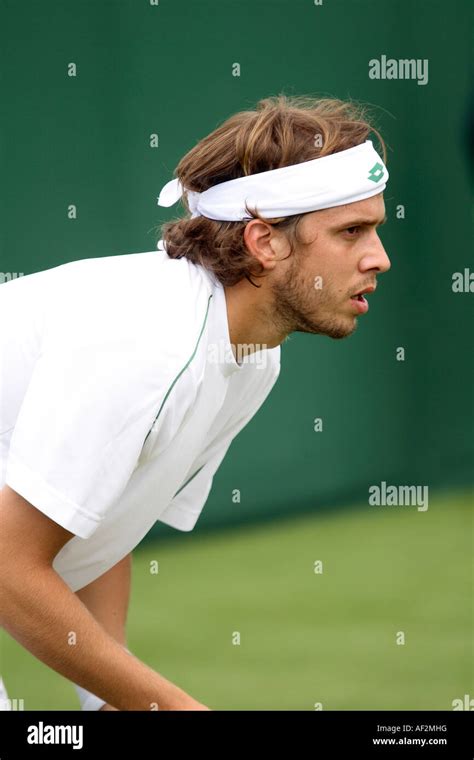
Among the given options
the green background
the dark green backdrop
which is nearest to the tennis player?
the green background

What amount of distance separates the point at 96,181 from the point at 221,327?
3.67 metres

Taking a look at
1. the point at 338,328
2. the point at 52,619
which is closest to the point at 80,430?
the point at 52,619

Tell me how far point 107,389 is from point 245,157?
2.77ft

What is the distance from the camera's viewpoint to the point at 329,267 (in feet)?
9.41

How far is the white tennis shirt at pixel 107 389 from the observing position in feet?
7.82

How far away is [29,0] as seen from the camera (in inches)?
233

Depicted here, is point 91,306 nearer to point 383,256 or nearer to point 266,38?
point 383,256

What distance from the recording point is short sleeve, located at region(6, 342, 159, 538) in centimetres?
238

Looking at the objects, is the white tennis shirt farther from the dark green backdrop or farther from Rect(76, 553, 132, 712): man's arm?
the dark green backdrop

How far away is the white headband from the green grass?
7.42ft

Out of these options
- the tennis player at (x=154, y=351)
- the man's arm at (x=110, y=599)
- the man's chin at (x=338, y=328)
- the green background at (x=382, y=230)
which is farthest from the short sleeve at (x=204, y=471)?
the green background at (x=382, y=230)

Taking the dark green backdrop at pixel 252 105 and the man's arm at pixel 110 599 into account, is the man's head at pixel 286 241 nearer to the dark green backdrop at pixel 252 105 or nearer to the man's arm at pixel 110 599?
the man's arm at pixel 110 599
